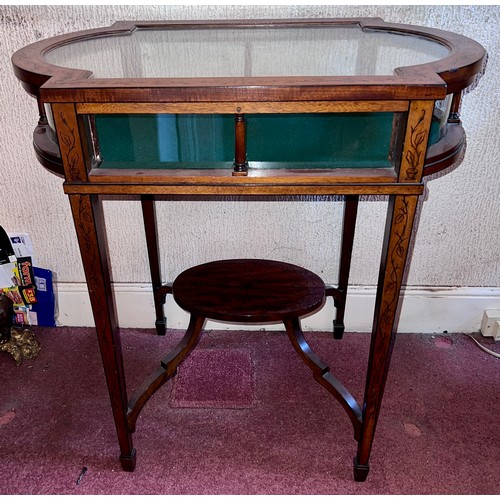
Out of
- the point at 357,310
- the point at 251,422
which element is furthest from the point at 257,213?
the point at 251,422

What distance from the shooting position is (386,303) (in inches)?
36.0

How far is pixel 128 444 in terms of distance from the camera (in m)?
1.10

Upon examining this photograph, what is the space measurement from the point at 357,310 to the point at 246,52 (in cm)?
83

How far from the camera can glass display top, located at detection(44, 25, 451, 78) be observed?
87 cm

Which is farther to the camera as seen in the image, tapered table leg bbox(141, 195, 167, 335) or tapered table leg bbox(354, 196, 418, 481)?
tapered table leg bbox(141, 195, 167, 335)

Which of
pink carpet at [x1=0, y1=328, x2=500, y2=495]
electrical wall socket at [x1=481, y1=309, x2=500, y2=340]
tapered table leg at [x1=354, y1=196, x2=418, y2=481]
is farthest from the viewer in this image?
electrical wall socket at [x1=481, y1=309, x2=500, y2=340]

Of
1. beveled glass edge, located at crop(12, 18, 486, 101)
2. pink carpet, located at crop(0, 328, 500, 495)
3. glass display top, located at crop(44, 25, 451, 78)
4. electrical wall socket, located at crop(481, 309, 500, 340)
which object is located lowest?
pink carpet, located at crop(0, 328, 500, 495)

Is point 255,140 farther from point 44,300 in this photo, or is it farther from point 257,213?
point 44,300

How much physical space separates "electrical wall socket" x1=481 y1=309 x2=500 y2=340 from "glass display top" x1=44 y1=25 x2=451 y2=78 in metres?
0.86

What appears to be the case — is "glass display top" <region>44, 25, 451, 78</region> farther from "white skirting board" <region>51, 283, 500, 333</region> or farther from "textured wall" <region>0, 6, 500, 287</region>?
"white skirting board" <region>51, 283, 500, 333</region>

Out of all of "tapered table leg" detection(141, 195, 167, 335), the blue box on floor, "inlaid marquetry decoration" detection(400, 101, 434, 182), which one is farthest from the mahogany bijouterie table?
the blue box on floor

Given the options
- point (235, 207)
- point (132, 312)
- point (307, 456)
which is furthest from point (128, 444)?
point (235, 207)

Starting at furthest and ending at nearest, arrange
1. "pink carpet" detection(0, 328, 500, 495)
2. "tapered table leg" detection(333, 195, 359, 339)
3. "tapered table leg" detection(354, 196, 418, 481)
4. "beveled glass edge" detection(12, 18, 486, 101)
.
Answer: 1. "tapered table leg" detection(333, 195, 359, 339)
2. "pink carpet" detection(0, 328, 500, 495)
3. "tapered table leg" detection(354, 196, 418, 481)
4. "beveled glass edge" detection(12, 18, 486, 101)

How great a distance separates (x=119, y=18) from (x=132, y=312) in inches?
31.1
